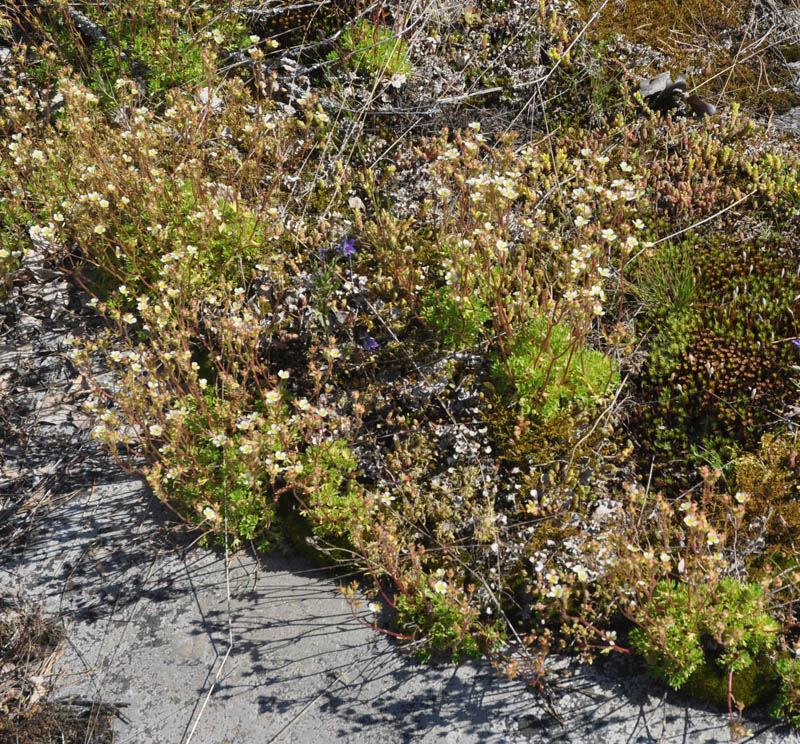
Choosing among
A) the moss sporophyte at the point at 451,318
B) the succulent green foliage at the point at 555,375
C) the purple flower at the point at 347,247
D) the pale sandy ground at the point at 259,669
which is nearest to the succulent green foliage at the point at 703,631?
the moss sporophyte at the point at 451,318

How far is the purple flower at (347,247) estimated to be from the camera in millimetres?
4969

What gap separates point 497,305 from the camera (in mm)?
4266

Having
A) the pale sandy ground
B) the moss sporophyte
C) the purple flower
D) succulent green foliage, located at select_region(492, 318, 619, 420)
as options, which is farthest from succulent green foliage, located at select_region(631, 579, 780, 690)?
the purple flower

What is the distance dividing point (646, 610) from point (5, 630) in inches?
131

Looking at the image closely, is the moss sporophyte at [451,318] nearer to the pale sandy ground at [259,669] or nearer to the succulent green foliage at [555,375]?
the succulent green foliage at [555,375]

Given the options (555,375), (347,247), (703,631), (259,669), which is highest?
(347,247)

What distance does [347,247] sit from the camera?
4.98m

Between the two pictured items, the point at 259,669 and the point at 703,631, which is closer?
the point at 703,631

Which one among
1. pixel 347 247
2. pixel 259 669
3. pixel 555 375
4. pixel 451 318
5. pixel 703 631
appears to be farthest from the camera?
pixel 347 247

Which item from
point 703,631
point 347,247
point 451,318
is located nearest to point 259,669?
point 703,631

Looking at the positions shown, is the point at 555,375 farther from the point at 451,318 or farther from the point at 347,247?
the point at 347,247

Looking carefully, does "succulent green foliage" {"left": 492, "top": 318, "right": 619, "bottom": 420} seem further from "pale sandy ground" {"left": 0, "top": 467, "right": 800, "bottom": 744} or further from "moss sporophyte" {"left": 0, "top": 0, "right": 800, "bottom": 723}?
"pale sandy ground" {"left": 0, "top": 467, "right": 800, "bottom": 744}

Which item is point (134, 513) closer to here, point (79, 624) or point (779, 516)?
point (79, 624)

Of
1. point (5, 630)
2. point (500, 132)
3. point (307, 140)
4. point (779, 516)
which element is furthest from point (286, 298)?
point (779, 516)
